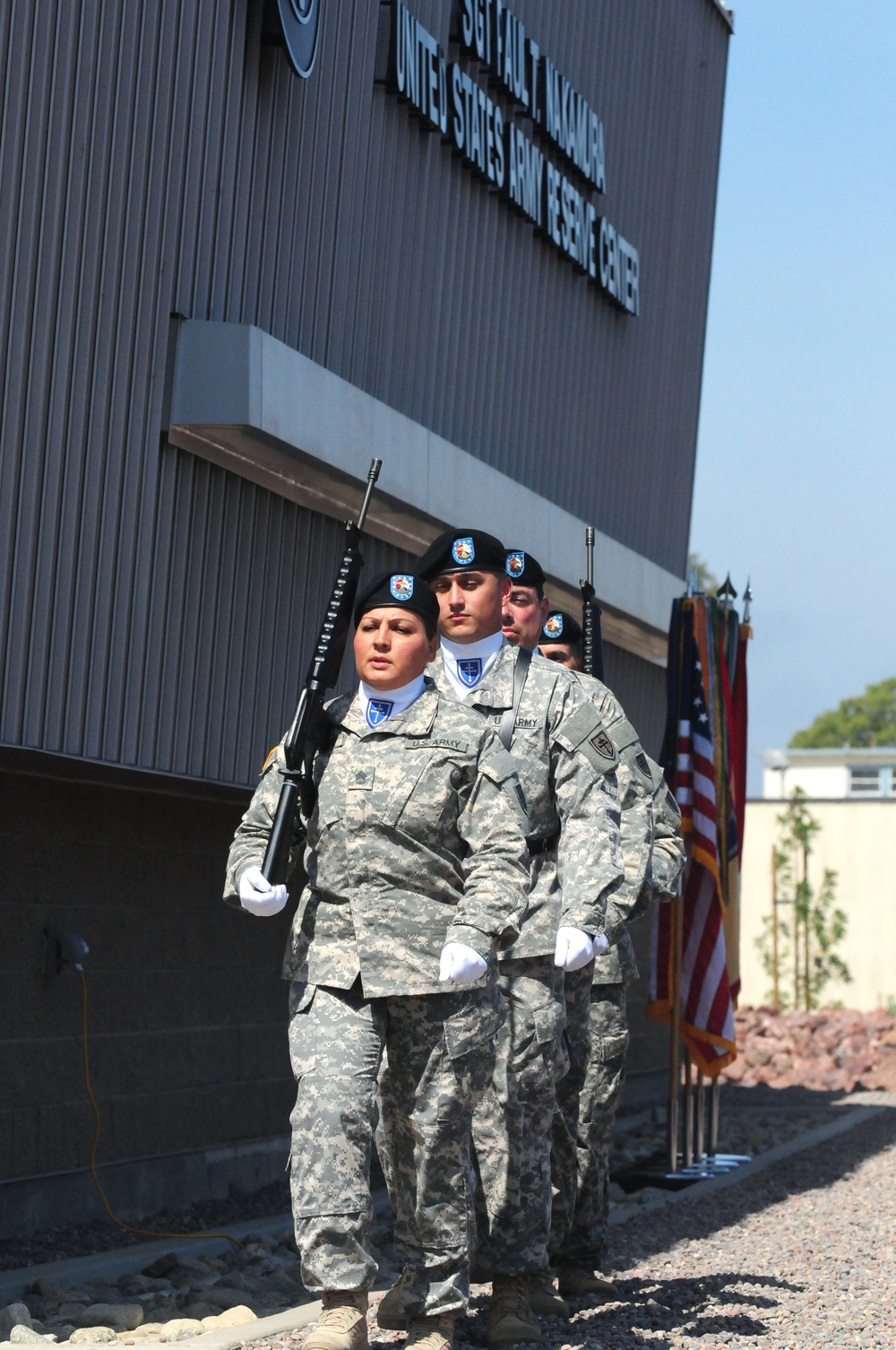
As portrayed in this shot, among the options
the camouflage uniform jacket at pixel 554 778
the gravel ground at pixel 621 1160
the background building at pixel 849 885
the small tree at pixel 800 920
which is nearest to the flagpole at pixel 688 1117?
the gravel ground at pixel 621 1160

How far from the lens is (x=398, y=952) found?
4832 mm

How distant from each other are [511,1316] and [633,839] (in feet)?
6.08

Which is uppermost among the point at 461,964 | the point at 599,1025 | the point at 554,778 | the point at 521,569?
the point at 521,569

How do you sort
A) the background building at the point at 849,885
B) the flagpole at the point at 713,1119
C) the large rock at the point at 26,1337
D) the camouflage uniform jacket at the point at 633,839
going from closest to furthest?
the large rock at the point at 26,1337 < the camouflage uniform jacket at the point at 633,839 < the flagpole at the point at 713,1119 < the background building at the point at 849,885

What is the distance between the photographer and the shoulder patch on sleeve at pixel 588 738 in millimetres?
5672

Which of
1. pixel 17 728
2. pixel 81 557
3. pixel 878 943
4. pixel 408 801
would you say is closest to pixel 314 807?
pixel 408 801

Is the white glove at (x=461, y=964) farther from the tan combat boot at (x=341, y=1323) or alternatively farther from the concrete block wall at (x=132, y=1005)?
the concrete block wall at (x=132, y=1005)

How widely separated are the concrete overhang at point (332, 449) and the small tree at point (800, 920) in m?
20.7

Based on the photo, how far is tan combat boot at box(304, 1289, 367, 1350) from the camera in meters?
4.54

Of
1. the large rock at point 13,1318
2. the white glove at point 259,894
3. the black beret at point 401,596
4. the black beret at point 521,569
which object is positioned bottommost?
the large rock at point 13,1318

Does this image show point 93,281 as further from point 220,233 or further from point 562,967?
point 562,967

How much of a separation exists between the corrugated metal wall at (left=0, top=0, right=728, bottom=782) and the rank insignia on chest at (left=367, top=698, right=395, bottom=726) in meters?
1.85

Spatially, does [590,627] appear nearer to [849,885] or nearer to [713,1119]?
[713,1119]

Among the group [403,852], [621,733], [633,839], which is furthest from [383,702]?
[633,839]
